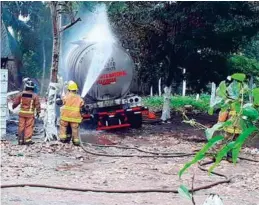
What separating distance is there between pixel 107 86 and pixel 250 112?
12.1 meters

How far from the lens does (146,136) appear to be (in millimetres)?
12516

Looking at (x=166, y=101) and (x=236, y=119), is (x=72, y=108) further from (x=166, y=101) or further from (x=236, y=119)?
(x=236, y=119)

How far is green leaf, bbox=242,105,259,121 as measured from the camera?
1521mm

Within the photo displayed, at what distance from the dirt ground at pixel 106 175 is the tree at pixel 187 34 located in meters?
4.56

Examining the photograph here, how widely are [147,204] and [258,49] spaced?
1764 centimetres

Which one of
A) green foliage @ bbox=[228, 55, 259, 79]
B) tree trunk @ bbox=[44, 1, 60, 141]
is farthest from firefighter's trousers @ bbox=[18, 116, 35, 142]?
green foliage @ bbox=[228, 55, 259, 79]

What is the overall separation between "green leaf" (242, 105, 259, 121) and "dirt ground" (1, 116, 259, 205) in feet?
13.9

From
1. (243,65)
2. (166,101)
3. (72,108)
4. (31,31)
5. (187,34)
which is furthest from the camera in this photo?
(31,31)

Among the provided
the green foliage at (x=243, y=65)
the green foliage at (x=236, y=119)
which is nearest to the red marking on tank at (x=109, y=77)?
the green foliage at (x=243, y=65)

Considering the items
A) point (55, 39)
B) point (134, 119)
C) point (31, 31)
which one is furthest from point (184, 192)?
point (31, 31)

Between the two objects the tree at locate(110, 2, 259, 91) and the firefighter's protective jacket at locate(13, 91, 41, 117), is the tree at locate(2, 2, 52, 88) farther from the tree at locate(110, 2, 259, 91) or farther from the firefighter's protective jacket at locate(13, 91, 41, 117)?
the firefighter's protective jacket at locate(13, 91, 41, 117)

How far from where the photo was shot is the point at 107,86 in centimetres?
1358

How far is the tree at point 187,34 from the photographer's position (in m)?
14.0

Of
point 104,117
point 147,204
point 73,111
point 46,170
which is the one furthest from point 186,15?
point 147,204
